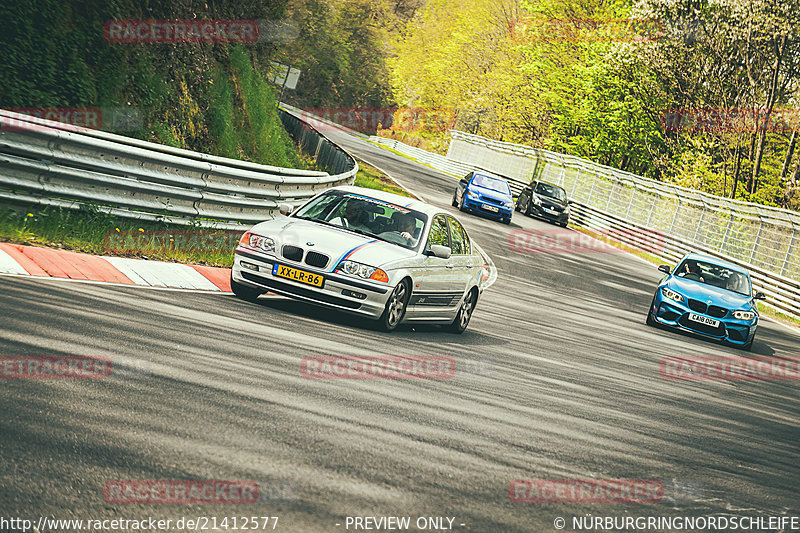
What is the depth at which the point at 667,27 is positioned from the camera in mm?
45156

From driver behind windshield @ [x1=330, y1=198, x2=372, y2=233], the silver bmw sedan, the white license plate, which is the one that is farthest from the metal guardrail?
the white license plate

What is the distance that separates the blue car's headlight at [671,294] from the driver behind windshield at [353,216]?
8.67 metres

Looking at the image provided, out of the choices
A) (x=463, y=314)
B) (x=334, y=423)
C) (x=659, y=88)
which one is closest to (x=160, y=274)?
(x=463, y=314)

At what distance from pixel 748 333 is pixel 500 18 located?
64071 mm

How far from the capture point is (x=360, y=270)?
32.5 ft

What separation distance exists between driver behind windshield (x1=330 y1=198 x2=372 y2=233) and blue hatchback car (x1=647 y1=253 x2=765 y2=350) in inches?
343

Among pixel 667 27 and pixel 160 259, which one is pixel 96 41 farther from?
pixel 667 27

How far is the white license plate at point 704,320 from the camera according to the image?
1716cm

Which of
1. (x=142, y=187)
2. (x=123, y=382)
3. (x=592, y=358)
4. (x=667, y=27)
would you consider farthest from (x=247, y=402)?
(x=667, y=27)

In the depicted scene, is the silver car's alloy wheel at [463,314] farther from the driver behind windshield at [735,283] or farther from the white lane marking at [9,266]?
the driver behind windshield at [735,283]

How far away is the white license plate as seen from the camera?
1716 centimetres

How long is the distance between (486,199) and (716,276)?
15.0 meters
